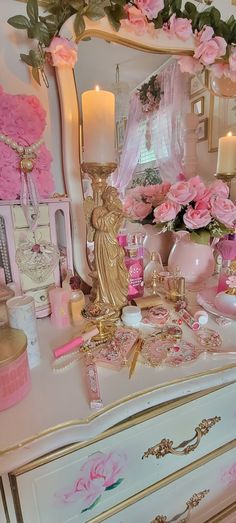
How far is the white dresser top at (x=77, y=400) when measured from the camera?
414 mm

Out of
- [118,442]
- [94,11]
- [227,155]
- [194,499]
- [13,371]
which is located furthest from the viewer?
[227,155]

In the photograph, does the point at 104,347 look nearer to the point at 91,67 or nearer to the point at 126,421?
the point at 126,421

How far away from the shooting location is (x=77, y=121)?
28.8 inches

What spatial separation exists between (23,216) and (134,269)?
13.3 inches

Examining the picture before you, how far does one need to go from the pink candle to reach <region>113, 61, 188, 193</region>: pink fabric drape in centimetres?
39

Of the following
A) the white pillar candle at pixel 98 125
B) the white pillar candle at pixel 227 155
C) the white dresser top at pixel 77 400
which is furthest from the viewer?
the white pillar candle at pixel 227 155

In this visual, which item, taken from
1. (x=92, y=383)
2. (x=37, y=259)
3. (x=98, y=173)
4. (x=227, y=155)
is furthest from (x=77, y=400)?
(x=227, y=155)

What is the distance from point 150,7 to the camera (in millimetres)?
722

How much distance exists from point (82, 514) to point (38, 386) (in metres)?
0.30

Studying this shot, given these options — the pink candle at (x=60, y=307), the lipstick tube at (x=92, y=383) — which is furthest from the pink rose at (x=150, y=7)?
the lipstick tube at (x=92, y=383)

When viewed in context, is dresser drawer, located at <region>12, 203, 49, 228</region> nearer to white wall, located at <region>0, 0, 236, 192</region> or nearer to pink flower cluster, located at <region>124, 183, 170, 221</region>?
white wall, located at <region>0, 0, 236, 192</region>

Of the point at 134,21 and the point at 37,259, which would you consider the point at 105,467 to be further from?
the point at 134,21

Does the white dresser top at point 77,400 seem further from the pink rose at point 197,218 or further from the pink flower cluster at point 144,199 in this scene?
the pink flower cluster at point 144,199

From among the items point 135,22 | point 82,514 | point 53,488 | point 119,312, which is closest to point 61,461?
point 53,488
